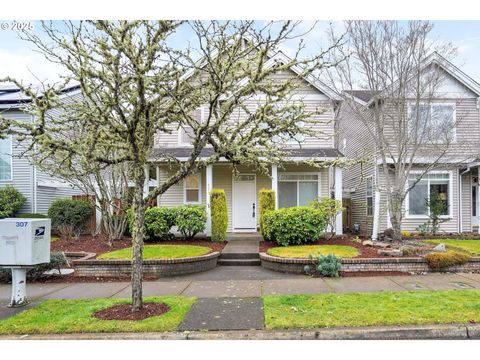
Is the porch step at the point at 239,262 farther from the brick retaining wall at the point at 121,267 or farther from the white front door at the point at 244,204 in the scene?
the white front door at the point at 244,204

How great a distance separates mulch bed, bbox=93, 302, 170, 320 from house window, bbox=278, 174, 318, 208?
981 centimetres

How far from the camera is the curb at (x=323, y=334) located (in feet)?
16.1

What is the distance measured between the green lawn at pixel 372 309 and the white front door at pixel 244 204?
871cm

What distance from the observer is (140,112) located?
5.35m

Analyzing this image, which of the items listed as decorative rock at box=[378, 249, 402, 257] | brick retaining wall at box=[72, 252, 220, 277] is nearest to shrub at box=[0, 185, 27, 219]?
brick retaining wall at box=[72, 252, 220, 277]

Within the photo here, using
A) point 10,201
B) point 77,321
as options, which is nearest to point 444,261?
point 77,321

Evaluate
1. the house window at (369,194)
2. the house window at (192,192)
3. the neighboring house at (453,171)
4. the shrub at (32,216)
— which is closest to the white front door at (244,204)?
the house window at (192,192)

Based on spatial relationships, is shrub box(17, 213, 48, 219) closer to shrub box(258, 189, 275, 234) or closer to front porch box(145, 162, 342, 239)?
front porch box(145, 162, 342, 239)

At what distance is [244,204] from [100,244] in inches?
237

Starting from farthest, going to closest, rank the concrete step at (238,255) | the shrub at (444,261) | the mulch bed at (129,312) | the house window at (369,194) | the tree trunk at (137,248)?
the house window at (369,194), the concrete step at (238,255), the shrub at (444,261), the tree trunk at (137,248), the mulch bed at (129,312)

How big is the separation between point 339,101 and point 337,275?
326 inches

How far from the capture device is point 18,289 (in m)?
6.54

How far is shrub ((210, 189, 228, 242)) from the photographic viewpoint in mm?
12680

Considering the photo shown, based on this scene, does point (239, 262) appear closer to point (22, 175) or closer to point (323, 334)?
point (323, 334)
